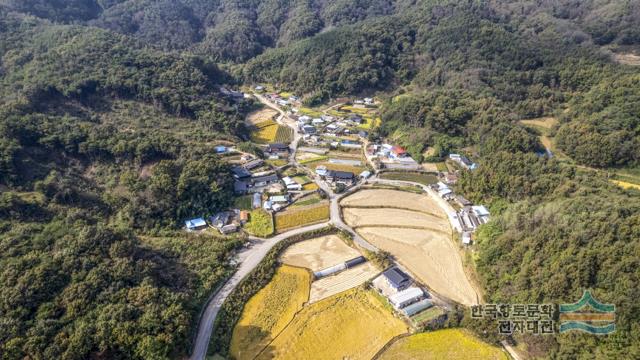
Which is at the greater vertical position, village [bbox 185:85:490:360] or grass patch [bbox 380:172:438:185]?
village [bbox 185:85:490:360]

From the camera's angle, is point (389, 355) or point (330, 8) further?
point (330, 8)

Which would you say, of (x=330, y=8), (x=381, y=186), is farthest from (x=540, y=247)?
(x=330, y=8)

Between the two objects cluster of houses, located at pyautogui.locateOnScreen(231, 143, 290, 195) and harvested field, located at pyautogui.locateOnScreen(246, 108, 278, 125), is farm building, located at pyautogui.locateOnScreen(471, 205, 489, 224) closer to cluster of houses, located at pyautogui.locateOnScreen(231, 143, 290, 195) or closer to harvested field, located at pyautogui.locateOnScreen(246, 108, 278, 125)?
cluster of houses, located at pyautogui.locateOnScreen(231, 143, 290, 195)

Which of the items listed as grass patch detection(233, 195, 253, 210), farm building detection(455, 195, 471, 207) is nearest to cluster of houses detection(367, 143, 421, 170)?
farm building detection(455, 195, 471, 207)

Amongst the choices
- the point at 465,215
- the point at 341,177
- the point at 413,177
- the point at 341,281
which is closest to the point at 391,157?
the point at 413,177

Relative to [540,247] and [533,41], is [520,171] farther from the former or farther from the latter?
[533,41]

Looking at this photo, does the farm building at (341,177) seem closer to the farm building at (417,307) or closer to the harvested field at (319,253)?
the harvested field at (319,253)
